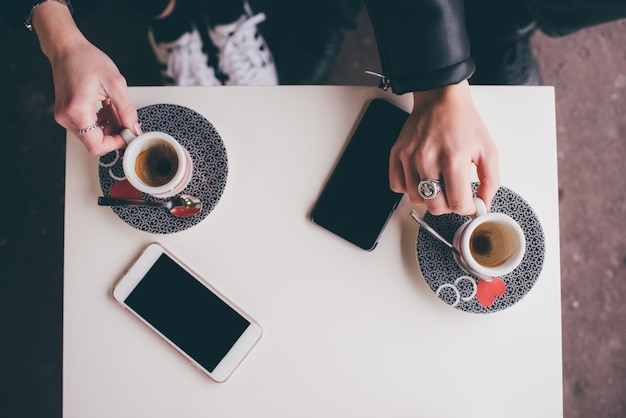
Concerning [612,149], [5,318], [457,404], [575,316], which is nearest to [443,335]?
[457,404]

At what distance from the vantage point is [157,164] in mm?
704

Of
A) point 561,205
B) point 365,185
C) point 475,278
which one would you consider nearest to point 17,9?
point 365,185

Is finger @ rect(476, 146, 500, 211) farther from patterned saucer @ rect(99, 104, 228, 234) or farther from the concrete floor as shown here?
the concrete floor

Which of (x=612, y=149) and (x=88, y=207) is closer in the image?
(x=88, y=207)

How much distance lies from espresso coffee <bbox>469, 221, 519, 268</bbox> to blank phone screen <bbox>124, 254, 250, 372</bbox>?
1.28 ft

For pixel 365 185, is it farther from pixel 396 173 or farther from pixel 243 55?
pixel 243 55

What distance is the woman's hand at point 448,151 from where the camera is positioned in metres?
0.69

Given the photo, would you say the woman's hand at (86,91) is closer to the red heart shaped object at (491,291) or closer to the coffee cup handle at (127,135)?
the coffee cup handle at (127,135)

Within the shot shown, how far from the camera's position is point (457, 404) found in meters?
0.75

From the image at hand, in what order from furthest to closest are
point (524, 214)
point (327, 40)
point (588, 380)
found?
point (588, 380) → point (327, 40) → point (524, 214)

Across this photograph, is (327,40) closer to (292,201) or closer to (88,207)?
(292,201)

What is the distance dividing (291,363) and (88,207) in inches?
16.7

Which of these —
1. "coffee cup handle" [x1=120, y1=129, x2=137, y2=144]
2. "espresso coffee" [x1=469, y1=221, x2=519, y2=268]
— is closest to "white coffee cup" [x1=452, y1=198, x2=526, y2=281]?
"espresso coffee" [x1=469, y1=221, x2=519, y2=268]

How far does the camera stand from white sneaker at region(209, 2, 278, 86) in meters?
1.17
